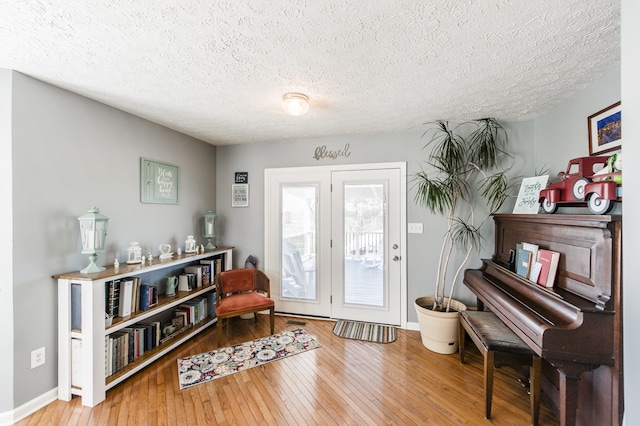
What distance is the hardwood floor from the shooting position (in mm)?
1766

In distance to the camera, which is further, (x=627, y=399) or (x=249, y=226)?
(x=249, y=226)

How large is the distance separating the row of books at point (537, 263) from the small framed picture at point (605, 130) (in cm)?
85

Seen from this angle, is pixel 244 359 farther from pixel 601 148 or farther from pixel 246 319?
pixel 601 148

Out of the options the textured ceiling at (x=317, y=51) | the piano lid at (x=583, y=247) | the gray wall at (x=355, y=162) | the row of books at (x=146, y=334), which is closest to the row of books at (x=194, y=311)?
the row of books at (x=146, y=334)

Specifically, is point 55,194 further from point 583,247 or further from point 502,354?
point 583,247

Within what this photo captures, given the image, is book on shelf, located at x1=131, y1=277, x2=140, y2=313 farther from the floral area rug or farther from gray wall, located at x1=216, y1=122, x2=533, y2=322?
gray wall, located at x1=216, y1=122, x2=533, y2=322

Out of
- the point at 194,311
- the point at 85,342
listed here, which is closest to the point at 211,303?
the point at 194,311

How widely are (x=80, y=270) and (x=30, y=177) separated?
2.58 feet

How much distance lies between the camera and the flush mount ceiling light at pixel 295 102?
84.0 inches

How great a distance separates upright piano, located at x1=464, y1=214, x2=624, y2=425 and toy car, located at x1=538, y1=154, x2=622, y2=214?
0.15 m

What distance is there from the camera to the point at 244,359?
8.13ft

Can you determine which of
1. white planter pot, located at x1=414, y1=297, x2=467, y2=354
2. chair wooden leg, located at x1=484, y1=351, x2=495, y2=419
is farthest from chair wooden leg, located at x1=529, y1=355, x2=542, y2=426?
white planter pot, located at x1=414, y1=297, x2=467, y2=354

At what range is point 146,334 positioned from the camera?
7.99ft

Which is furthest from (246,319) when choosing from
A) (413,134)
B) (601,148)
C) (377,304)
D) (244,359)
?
(601,148)
